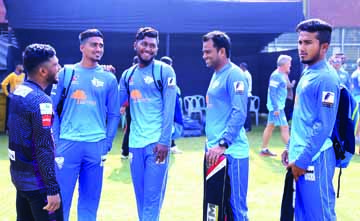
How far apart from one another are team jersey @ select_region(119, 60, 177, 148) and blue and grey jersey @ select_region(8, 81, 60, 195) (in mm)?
1390

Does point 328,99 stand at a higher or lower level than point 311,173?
higher

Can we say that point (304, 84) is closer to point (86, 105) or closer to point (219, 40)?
point (219, 40)

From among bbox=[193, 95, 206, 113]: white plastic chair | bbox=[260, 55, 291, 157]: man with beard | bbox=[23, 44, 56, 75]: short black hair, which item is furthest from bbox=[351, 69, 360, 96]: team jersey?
bbox=[23, 44, 56, 75]: short black hair

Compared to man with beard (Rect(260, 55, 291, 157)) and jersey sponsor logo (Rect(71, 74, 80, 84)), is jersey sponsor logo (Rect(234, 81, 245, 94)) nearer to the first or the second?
jersey sponsor logo (Rect(71, 74, 80, 84))

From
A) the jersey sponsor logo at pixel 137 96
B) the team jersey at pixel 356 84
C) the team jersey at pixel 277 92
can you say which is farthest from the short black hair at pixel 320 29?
the team jersey at pixel 356 84

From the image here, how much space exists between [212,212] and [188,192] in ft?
9.12

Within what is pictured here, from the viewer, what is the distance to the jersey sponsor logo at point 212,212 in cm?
381

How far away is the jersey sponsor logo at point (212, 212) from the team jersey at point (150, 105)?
775mm

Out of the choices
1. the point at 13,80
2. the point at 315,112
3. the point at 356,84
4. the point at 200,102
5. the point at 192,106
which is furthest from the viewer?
the point at 200,102

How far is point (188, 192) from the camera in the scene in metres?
6.60

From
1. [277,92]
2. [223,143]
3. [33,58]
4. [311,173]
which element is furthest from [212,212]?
[277,92]

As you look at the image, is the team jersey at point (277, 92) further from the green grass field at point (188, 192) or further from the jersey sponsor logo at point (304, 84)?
the jersey sponsor logo at point (304, 84)

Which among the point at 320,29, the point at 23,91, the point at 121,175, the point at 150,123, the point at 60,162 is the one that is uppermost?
the point at 320,29

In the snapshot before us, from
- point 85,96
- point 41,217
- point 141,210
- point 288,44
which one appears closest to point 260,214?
point 141,210
